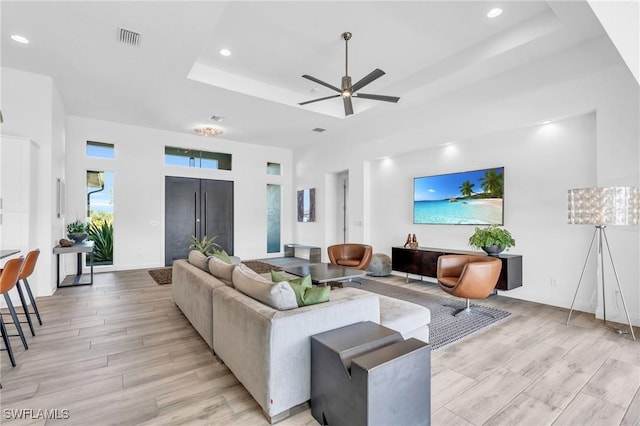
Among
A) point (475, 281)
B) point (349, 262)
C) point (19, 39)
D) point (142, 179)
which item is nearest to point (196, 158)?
point (142, 179)

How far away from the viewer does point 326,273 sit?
14.4 ft

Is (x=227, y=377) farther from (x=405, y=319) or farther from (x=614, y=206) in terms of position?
(x=614, y=206)

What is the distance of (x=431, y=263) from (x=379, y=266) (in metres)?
1.30

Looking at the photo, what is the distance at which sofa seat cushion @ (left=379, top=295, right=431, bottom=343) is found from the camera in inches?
100

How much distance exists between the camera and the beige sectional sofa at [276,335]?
1.81 m

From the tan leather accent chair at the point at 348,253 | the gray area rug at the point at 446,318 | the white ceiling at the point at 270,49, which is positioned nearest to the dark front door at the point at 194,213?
the white ceiling at the point at 270,49

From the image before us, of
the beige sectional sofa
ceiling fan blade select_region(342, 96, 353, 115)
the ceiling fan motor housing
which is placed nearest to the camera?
the beige sectional sofa

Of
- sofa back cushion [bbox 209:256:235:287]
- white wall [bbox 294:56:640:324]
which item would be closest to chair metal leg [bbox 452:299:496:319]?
white wall [bbox 294:56:640:324]

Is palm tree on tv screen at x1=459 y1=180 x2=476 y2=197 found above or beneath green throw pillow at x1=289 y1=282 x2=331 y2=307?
above

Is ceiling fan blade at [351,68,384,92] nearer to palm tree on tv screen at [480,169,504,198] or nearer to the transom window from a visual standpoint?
palm tree on tv screen at [480,169,504,198]

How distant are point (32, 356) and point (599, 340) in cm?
523

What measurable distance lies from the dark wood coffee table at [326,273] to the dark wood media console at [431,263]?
126cm

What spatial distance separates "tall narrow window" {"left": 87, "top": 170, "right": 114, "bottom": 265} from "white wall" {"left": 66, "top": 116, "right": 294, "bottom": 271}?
4.5 inches

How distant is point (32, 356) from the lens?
2678 mm
